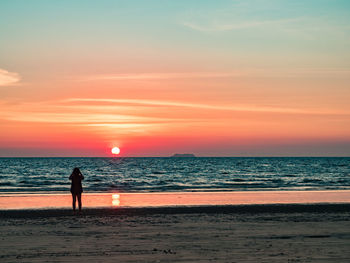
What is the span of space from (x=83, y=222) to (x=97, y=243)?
16.7 feet

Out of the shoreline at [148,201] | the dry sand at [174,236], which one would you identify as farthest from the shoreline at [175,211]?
the shoreline at [148,201]

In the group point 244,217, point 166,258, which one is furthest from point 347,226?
point 166,258

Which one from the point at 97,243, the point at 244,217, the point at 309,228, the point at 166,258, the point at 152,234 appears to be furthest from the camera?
the point at 244,217

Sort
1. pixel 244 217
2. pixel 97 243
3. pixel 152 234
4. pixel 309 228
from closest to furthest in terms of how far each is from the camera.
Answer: pixel 97 243 → pixel 152 234 → pixel 309 228 → pixel 244 217

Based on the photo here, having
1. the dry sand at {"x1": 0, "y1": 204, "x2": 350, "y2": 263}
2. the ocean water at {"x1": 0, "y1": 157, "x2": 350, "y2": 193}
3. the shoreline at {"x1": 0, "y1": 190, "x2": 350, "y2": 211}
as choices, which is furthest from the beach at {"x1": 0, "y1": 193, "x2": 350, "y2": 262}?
the ocean water at {"x1": 0, "y1": 157, "x2": 350, "y2": 193}

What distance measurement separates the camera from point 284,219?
18797 millimetres

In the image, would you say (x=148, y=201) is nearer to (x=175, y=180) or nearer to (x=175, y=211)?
(x=175, y=211)

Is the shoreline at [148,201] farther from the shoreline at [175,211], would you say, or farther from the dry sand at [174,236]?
the dry sand at [174,236]

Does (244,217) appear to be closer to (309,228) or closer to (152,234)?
(309,228)

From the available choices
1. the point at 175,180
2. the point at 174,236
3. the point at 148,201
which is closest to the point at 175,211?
the point at 148,201

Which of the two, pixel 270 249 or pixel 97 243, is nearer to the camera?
pixel 270 249

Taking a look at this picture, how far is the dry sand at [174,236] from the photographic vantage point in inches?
448

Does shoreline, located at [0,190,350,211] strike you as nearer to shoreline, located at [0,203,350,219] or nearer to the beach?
shoreline, located at [0,203,350,219]

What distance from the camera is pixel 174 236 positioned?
14.5 meters
